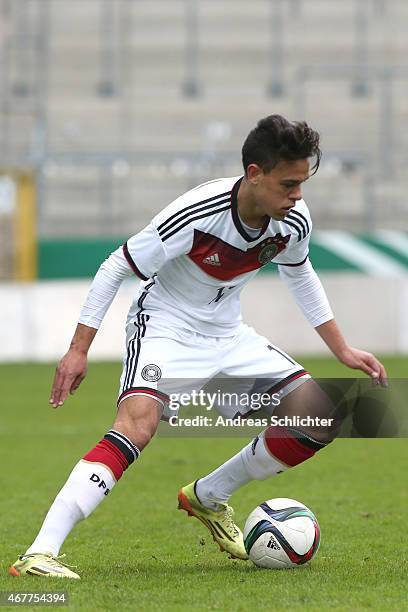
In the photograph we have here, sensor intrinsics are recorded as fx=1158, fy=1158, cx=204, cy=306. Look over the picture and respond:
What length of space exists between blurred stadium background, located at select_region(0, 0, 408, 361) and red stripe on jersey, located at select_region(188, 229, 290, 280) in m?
12.0

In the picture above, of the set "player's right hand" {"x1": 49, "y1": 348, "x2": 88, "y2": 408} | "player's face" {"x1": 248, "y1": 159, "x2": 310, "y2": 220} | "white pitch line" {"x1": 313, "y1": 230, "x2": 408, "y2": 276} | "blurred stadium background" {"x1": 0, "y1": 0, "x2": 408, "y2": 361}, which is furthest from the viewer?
"white pitch line" {"x1": 313, "y1": 230, "x2": 408, "y2": 276}

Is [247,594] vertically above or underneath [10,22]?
underneath

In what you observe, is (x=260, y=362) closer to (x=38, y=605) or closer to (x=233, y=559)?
(x=233, y=559)

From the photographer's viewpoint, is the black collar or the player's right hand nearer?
the player's right hand

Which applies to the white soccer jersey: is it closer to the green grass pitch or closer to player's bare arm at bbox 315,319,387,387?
player's bare arm at bbox 315,319,387,387

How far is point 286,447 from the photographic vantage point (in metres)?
5.25

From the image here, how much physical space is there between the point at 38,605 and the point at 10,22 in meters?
18.6

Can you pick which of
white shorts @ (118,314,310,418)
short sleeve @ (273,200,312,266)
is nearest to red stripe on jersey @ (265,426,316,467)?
white shorts @ (118,314,310,418)

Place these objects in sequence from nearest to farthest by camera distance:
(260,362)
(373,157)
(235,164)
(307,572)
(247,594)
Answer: (247,594), (307,572), (260,362), (235,164), (373,157)

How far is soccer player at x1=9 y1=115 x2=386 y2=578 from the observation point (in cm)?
470

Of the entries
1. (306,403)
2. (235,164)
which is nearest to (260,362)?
(306,403)

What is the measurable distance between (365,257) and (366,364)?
42.1ft

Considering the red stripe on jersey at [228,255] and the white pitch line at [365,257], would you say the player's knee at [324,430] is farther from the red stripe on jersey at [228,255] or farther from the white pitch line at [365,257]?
the white pitch line at [365,257]

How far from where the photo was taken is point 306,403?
17.1ft
